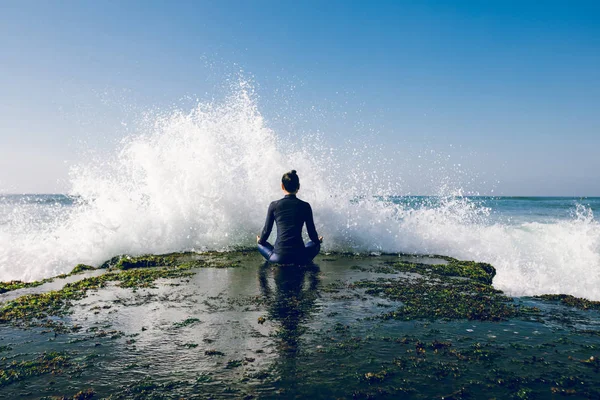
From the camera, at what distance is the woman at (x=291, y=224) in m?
8.66

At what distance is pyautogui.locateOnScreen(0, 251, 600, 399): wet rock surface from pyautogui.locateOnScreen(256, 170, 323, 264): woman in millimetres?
1034

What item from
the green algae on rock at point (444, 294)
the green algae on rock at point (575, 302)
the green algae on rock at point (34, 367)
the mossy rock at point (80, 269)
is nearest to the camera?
the green algae on rock at point (34, 367)

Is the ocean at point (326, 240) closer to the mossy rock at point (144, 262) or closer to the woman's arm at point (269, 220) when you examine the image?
the mossy rock at point (144, 262)

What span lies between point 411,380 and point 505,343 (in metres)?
1.68

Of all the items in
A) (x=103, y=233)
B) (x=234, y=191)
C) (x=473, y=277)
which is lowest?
(x=473, y=277)

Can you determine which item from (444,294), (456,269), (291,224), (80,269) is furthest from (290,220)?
(80,269)

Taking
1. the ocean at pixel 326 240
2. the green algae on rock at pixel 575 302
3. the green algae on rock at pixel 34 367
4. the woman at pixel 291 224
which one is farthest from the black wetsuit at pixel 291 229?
the green algae on rock at pixel 34 367

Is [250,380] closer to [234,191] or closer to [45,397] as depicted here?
[45,397]

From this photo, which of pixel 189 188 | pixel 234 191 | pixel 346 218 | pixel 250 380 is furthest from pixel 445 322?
pixel 189 188

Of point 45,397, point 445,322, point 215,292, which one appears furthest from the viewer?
point 215,292

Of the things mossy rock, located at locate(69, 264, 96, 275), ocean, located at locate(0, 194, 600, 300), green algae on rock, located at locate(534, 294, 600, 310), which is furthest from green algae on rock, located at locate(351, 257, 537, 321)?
mossy rock, located at locate(69, 264, 96, 275)

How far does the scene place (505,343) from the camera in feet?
14.9

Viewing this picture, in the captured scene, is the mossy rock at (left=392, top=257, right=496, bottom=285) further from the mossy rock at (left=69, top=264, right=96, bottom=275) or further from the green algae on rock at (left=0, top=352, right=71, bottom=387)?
the mossy rock at (left=69, top=264, right=96, bottom=275)

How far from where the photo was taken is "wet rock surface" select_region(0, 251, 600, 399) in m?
3.53
